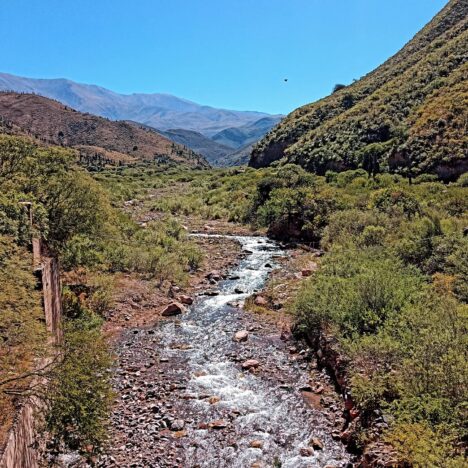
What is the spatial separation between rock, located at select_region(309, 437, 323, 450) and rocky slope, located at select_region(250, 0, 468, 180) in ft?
104

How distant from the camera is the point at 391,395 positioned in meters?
9.33

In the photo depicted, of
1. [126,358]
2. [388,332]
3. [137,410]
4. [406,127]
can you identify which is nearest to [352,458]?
[388,332]

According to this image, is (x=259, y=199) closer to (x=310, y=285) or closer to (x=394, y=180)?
(x=394, y=180)

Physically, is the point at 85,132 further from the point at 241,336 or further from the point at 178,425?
the point at 178,425

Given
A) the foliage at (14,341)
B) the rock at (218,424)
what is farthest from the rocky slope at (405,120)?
the foliage at (14,341)

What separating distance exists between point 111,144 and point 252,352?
129 meters

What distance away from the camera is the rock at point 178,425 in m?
9.73

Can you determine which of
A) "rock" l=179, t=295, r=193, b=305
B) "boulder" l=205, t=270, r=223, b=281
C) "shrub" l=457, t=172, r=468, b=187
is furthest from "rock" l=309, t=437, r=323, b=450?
"shrub" l=457, t=172, r=468, b=187

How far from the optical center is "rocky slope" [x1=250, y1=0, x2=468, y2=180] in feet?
130

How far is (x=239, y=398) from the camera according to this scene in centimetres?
1108

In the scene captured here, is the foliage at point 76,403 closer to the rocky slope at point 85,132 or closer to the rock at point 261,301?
the rock at point 261,301

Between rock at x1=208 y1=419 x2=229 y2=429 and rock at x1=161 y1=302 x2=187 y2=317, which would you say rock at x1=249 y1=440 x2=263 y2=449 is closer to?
rock at x1=208 y1=419 x2=229 y2=429

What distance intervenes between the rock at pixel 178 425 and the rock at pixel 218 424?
0.62 m

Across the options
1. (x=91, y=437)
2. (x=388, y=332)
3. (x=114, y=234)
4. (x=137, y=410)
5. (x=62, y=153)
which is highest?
(x=62, y=153)
